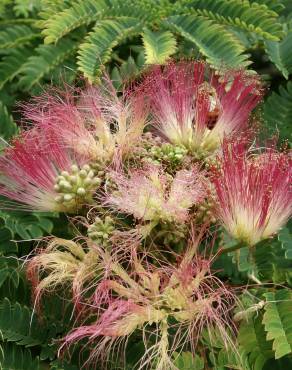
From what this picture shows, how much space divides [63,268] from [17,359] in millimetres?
265

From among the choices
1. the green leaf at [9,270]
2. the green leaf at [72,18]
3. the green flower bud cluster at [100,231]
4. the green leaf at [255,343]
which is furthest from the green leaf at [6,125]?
the green leaf at [255,343]

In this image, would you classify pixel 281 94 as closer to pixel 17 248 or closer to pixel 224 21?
pixel 224 21

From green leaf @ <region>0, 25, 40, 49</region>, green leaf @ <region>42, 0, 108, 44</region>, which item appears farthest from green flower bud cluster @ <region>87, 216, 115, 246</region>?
green leaf @ <region>0, 25, 40, 49</region>

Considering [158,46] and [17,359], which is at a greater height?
[158,46]

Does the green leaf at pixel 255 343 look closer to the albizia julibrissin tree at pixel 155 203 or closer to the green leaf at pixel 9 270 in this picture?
the albizia julibrissin tree at pixel 155 203

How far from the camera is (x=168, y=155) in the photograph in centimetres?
193

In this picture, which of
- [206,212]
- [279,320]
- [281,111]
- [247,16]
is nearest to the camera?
[279,320]

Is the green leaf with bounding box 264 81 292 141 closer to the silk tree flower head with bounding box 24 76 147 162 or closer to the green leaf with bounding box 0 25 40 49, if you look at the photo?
the silk tree flower head with bounding box 24 76 147 162

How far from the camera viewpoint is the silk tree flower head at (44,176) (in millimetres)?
1935

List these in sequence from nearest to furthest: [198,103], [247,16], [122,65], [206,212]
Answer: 1. [206,212]
2. [198,103]
3. [247,16]
4. [122,65]

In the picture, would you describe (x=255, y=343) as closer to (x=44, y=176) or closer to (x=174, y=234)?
(x=174, y=234)

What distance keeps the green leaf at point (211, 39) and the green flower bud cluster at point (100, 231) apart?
65 centimetres

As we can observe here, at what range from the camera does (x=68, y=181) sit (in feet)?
6.39

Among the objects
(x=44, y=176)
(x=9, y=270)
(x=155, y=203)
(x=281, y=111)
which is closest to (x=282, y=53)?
(x=281, y=111)
